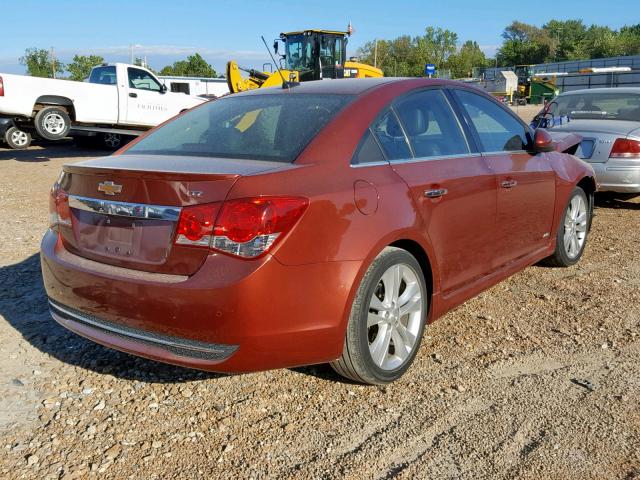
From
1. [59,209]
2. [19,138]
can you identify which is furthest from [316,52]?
[59,209]

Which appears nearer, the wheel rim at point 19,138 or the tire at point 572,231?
the tire at point 572,231

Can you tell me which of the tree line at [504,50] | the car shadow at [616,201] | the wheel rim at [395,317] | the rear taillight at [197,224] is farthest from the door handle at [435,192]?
the tree line at [504,50]

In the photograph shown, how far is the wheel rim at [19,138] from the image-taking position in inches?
526

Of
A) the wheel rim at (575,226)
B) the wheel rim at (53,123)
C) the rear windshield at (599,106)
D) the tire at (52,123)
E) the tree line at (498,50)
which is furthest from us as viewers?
the tree line at (498,50)

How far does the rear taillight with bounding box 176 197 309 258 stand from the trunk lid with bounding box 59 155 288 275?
0.04 metres

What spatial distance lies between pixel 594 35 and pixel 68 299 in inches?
4921

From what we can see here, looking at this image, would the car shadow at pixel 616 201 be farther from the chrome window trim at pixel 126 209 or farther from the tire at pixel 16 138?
the tire at pixel 16 138

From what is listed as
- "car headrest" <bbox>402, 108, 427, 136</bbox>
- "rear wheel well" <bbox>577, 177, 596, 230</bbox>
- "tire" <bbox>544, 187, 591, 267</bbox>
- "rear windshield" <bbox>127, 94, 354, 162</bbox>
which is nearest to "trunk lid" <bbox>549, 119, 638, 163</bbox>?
"rear wheel well" <bbox>577, 177, 596, 230</bbox>

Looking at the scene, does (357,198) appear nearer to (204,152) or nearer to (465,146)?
(204,152)

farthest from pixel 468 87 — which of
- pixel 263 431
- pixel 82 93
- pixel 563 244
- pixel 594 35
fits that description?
pixel 594 35

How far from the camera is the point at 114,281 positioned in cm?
281

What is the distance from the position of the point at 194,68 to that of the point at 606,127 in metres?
72.7

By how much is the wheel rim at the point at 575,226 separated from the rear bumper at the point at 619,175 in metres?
1.80

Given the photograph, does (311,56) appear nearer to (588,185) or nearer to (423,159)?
(588,185)
